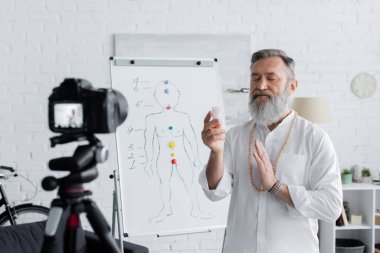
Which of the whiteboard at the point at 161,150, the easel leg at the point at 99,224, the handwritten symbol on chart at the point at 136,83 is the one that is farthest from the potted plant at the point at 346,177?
the easel leg at the point at 99,224

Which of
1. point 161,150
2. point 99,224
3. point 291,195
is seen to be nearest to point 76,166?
point 99,224

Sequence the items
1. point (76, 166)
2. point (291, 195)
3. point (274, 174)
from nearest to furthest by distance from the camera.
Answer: point (76, 166), point (291, 195), point (274, 174)

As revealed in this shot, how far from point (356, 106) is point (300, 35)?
2.48 ft

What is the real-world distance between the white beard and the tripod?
0.87m

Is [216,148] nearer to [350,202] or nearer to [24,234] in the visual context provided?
[24,234]

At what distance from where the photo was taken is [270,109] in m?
1.80

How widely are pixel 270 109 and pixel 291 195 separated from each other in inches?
14.6

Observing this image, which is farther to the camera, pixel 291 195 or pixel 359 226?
pixel 359 226

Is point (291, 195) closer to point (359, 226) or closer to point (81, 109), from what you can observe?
point (81, 109)

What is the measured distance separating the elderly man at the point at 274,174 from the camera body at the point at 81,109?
604 mm

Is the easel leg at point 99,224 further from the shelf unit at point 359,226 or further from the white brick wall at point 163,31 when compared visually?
the shelf unit at point 359,226

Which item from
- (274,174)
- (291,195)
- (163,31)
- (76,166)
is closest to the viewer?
(76,166)

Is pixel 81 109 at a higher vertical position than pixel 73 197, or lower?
higher

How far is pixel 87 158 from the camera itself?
42.4 inches
